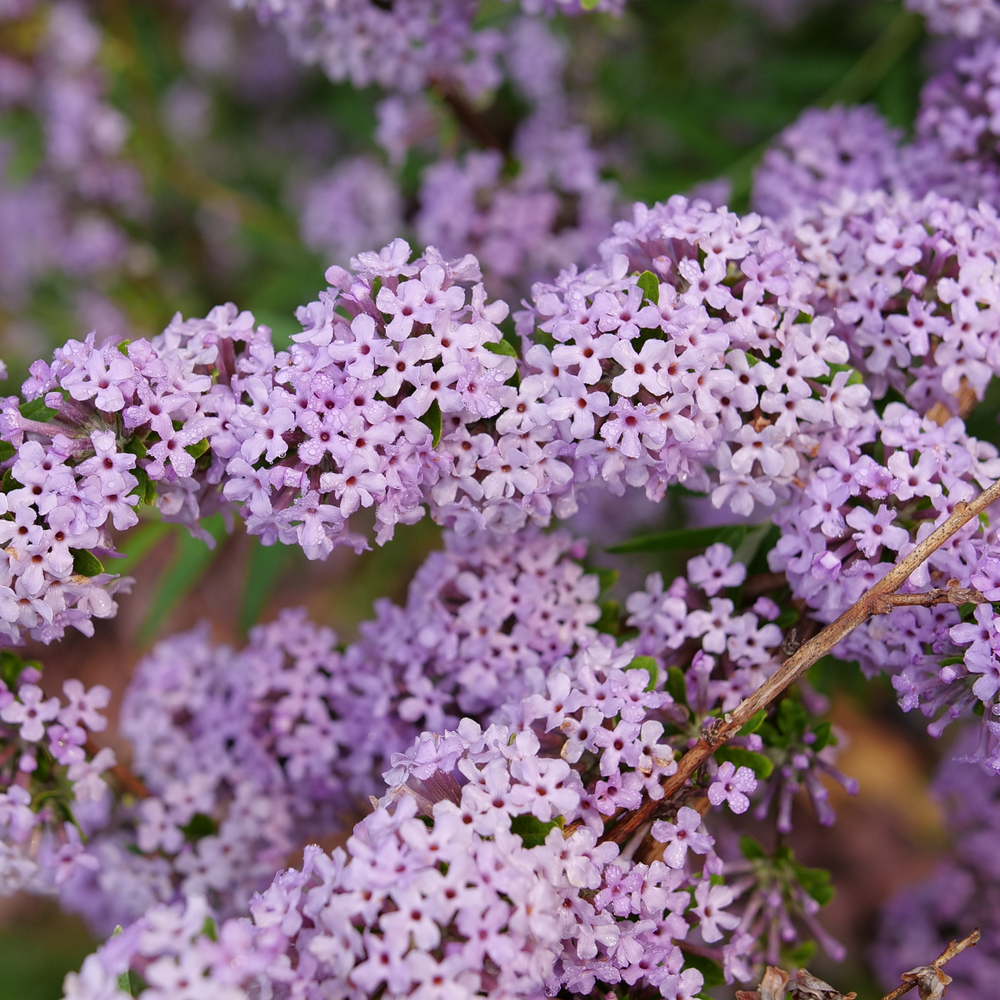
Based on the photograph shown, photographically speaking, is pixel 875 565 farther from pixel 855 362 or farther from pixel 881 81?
pixel 881 81

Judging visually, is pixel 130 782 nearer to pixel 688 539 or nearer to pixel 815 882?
pixel 688 539

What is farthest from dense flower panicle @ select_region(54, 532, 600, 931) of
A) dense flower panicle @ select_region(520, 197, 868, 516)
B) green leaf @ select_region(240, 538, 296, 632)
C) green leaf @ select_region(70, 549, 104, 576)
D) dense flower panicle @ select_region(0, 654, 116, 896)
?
green leaf @ select_region(70, 549, 104, 576)

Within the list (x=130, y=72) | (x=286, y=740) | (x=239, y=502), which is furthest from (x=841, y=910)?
(x=130, y=72)

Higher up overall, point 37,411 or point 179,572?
point 179,572

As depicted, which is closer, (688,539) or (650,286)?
(650,286)

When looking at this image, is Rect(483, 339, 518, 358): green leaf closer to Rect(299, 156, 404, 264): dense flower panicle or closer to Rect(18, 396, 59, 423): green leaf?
Rect(18, 396, 59, 423): green leaf

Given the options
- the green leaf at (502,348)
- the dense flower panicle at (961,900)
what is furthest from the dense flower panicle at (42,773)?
the dense flower panicle at (961,900)

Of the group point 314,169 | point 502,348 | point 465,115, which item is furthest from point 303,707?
point 314,169
